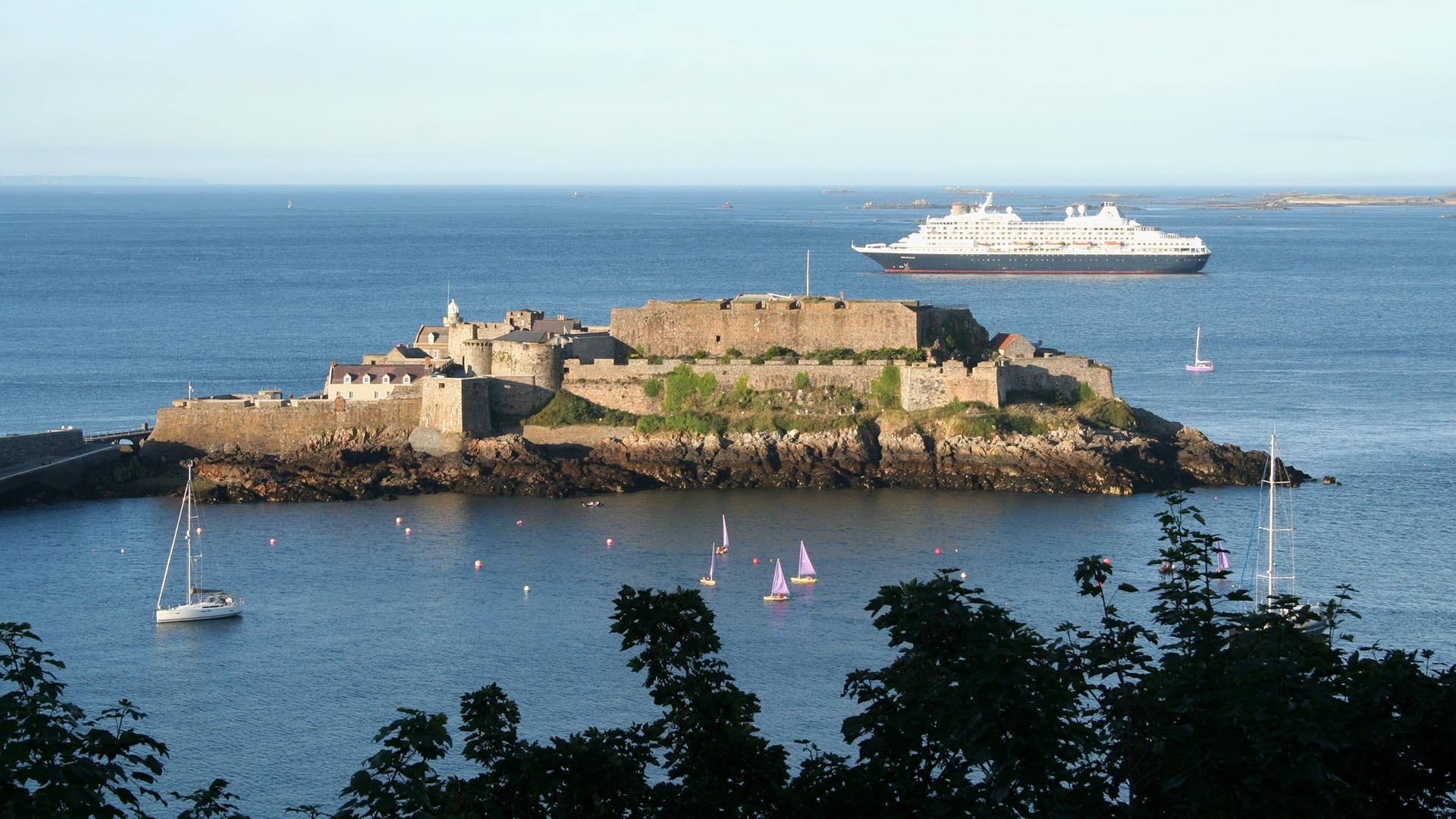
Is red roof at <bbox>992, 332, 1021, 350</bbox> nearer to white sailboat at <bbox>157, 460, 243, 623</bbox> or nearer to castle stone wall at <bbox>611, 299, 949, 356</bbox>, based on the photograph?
castle stone wall at <bbox>611, 299, 949, 356</bbox>

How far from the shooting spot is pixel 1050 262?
97562mm

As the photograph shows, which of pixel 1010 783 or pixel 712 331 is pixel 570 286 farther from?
pixel 1010 783

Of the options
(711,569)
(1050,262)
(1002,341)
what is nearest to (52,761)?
(711,569)

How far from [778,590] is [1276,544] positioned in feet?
26.3

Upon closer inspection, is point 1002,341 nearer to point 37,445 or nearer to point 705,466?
point 705,466

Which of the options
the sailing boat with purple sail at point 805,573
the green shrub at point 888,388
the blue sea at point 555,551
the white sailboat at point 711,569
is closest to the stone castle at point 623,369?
the green shrub at point 888,388

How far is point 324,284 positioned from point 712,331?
153ft

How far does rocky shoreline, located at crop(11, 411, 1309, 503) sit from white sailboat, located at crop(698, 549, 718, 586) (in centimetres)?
595

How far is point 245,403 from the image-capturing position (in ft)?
121

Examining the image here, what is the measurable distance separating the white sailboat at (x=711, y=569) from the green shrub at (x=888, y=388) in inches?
344

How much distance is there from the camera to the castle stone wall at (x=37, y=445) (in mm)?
35156

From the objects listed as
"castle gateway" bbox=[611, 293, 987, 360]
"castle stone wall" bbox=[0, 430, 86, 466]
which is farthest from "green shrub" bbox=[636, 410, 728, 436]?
"castle stone wall" bbox=[0, 430, 86, 466]

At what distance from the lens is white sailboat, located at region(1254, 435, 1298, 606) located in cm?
→ 2645

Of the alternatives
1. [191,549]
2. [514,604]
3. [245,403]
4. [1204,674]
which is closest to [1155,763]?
[1204,674]
